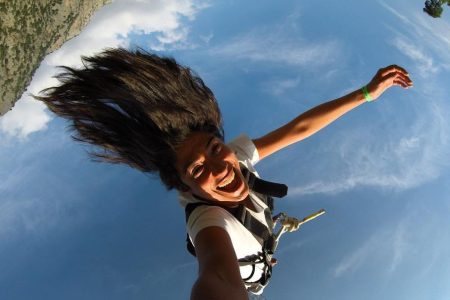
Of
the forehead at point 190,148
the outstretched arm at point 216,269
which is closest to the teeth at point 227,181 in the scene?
the forehead at point 190,148

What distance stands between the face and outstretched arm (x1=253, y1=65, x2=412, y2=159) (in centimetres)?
103

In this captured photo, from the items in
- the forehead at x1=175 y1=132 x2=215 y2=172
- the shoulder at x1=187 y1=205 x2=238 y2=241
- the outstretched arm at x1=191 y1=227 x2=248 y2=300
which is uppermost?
the forehead at x1=175 y1=132 x2=215 y2=172

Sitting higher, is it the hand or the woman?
the hand

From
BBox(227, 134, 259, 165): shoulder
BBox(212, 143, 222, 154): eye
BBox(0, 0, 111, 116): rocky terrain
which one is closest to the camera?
BBox(212, 143, 222, 154): eye

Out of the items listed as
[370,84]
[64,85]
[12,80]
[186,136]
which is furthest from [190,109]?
[12,80]

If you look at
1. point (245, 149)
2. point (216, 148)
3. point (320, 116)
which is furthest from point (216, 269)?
point (320, 116)

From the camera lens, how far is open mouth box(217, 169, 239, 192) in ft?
12.0

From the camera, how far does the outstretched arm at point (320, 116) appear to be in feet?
15.6

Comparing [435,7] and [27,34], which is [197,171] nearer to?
[435,7]

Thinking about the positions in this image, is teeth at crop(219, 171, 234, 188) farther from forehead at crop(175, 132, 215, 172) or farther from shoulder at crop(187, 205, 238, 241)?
forehead at crop(175, 132, 215, 172)

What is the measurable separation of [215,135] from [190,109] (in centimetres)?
36

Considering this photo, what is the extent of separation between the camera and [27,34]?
152ft

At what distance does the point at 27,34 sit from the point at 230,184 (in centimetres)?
5041

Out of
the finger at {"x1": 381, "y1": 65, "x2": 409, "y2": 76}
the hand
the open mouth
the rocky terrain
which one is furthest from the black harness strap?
the rocky terrain
